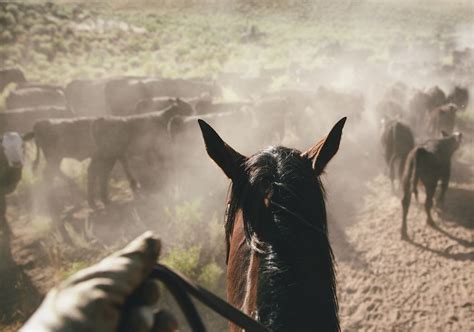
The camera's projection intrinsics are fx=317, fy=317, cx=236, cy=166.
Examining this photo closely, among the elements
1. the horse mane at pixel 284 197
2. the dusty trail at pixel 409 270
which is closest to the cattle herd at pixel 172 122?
the dusty trail at pixel 409 270

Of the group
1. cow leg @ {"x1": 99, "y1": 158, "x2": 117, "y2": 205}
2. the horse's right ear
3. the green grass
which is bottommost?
cow leg @ {"x1": 99, "y1": 158, "x2": 117, "y2": 205}

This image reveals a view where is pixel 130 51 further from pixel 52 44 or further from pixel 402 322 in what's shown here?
pixel 402 322

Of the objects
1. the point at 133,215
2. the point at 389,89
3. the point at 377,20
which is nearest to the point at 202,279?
the point at 133,215

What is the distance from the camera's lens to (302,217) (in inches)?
62.1

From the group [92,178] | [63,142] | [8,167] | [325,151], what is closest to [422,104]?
[92,178]

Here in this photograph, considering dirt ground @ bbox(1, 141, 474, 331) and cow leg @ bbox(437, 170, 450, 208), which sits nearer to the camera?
dirt ground @ bbox(1, 141, 474, 331)

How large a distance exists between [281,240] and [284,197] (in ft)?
0.73

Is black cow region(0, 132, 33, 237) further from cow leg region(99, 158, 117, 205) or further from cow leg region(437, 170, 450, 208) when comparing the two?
cow leg region(437, 170, 450, 208)

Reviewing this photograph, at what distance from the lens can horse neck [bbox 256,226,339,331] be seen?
1.35m

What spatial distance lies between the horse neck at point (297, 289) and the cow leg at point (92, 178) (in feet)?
28.4

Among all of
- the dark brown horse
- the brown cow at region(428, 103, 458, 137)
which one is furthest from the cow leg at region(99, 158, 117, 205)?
the brown cow at region(428, 103, 458, 137)

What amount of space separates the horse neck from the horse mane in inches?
1.0

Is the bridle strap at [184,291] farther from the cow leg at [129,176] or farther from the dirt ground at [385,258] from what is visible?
the cow leg at [129,176]

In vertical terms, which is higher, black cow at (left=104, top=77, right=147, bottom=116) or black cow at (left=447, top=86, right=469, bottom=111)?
black cow at (left=447, top=86, right=469, bottom=111)
